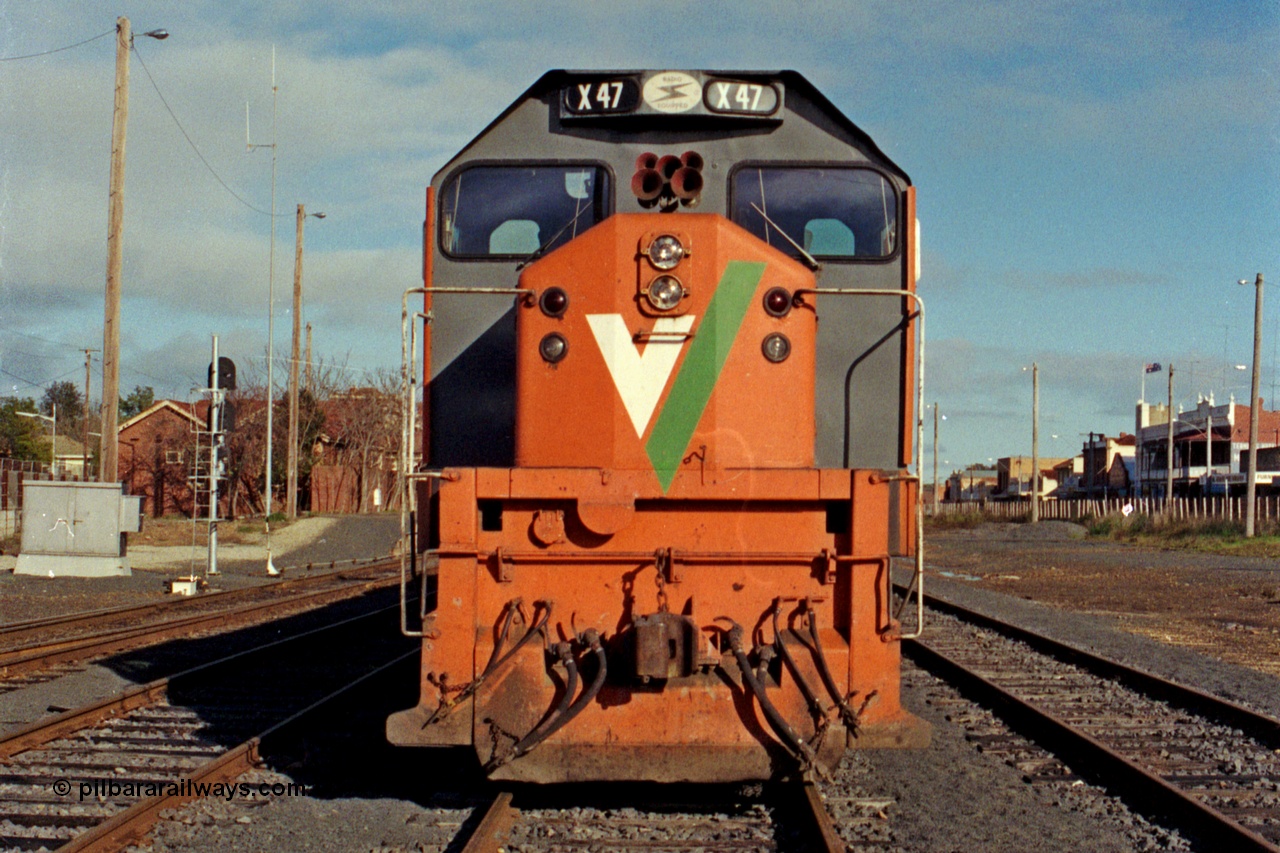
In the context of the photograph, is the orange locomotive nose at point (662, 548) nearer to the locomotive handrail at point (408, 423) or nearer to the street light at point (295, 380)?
the locomotive handrail at point (408, 423)

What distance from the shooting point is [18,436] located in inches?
3100

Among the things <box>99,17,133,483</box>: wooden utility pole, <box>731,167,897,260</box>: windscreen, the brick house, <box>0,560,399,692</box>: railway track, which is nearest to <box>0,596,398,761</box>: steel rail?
<box>0,560,399,692</box>: railway track

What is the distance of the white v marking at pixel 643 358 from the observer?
552 centimetres

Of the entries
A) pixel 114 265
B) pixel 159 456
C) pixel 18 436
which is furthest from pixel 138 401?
pixel 114 265

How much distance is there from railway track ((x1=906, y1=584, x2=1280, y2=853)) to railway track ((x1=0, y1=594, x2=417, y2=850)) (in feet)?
13.9

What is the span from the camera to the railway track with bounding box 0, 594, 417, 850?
5117mm

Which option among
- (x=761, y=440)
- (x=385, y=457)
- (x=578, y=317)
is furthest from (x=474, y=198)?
(x=385, y=457)

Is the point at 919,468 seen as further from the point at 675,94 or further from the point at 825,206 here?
the point at 675,94

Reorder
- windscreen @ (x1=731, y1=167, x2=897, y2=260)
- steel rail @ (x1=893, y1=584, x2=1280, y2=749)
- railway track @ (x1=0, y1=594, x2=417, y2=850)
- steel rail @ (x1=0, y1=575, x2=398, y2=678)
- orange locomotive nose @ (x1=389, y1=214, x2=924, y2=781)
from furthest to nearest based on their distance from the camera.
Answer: steel rail @ (x1=0, y1=575, x2=398, y2=678) → steel rail @ (x1=893, y1=584, x2=1280, y2=749) → windscreen @ (x1=731, y1=167, x2=897, y2=260) → railway track @ (x1=0, y1=594, x2=417, y2=850) → orange locomotive nose @ (x1=389, y1=214, x2=924, y2=781)

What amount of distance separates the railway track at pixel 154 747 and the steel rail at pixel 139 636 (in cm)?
160

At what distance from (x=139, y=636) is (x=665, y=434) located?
7.89 m

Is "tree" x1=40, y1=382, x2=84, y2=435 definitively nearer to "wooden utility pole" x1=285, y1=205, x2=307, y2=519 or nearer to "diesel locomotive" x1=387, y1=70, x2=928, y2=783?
"wooden utility pole" x1=285, y1=205, x2=307, y2=519

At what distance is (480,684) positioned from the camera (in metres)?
4.95

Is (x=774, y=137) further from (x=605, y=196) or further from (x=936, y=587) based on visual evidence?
(x=936, y=587)
